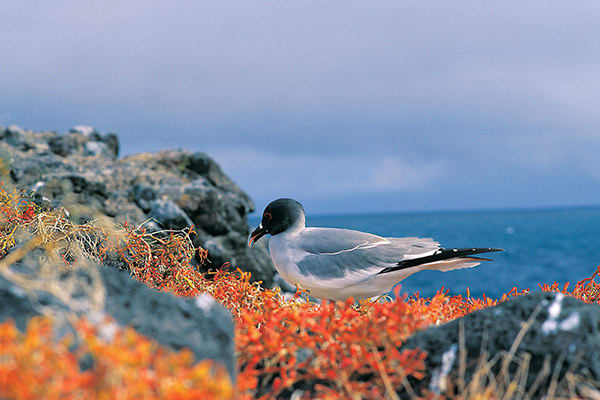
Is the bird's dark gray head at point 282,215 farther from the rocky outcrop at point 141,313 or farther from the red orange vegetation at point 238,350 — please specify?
the rocky outcrop at point 141,313

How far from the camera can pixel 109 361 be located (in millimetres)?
1951

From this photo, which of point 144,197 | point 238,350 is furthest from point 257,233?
point 144,197

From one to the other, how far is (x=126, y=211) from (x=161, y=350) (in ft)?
26.1

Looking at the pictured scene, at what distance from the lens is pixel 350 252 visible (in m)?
5.62

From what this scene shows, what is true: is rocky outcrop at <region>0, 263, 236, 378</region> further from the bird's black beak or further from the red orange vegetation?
the bird's black beak

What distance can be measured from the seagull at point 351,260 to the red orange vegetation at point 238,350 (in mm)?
484

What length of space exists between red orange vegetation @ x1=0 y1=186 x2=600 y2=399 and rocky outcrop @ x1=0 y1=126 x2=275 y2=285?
0.77 metres

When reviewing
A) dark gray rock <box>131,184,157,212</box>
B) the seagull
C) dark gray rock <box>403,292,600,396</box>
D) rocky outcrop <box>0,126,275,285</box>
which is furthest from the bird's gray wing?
dark gray rock <box>131,184,157,212</box>

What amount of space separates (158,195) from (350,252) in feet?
19.4

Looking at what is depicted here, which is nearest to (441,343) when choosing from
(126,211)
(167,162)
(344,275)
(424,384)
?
(424,384)

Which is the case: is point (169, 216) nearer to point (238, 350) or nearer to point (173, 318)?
point (238, 350)

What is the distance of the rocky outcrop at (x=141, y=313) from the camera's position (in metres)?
2.46

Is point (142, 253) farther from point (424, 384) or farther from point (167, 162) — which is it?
point (167, 162)

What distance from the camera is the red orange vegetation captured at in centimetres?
195
